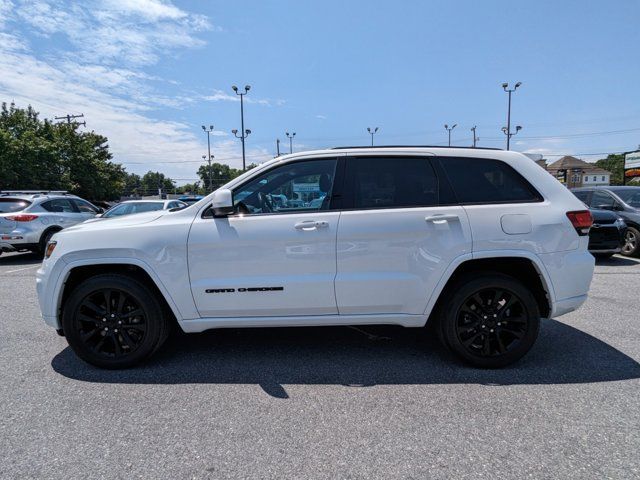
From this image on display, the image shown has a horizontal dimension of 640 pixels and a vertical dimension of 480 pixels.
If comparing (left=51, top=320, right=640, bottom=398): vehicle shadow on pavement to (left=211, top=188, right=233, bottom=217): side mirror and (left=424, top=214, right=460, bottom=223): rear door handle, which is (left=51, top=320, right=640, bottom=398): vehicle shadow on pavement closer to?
(left=424, top=214, right=460, bottom=223): rear door handle

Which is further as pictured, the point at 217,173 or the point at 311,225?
the point at 217,173

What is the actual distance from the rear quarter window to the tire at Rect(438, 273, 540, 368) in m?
0.69

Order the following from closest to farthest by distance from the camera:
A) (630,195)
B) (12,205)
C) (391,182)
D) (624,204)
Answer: (391,182)
(624,204)
(630,195)
(12,205)

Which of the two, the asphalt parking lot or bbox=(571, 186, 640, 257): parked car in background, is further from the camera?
bbox=(571, 186, 640, 257): parked car in background

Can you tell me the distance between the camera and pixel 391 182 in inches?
136

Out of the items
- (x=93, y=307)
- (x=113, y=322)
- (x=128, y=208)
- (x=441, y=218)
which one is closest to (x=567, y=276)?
(x=441, y=218)

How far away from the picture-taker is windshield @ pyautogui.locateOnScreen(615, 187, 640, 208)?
9.49 m

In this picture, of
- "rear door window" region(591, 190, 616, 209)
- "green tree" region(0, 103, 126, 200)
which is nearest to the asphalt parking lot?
"rear door window" region(591, 190, 616, 209)

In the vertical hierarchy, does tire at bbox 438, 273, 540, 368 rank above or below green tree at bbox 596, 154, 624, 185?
below

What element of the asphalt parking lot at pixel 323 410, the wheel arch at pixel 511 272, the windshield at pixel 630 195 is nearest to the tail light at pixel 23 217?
the asphalt parking lot at pixel 323 410

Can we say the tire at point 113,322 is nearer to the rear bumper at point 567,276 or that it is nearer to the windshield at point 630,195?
the rear bumper at point 567,276

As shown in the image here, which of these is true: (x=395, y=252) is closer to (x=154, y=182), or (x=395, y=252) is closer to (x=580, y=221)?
(x=580, y=221)

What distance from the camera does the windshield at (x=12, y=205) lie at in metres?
9.88

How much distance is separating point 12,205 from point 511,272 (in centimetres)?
1173
